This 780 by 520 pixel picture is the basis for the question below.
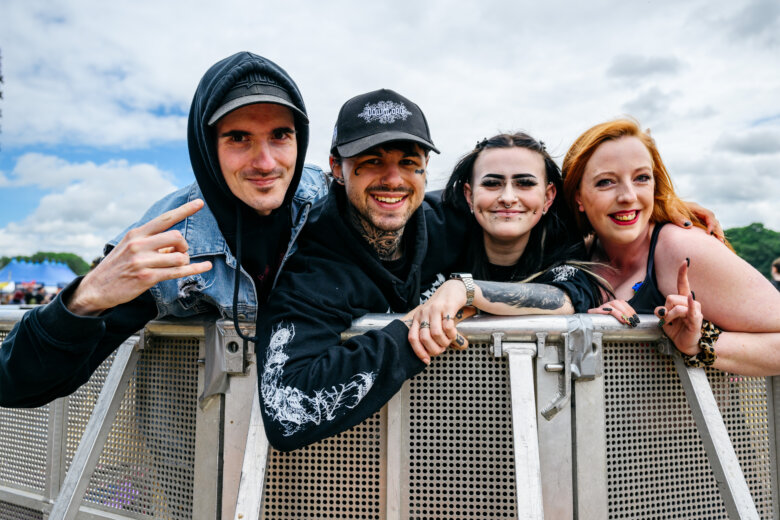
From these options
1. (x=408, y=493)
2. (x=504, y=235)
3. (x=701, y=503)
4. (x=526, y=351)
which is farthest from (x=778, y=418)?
(x=408, y=493)

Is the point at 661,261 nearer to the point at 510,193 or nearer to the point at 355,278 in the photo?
the point at 510,193

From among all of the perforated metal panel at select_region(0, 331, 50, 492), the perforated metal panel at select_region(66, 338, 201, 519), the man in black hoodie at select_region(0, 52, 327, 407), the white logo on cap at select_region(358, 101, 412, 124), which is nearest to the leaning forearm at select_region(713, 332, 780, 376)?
the white logo on cap at select_region(358, 101, 412, 124)

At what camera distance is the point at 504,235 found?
3.32 meters

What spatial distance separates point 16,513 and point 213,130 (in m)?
2.71

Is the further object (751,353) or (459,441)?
(751,353)

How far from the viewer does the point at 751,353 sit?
8.34ft

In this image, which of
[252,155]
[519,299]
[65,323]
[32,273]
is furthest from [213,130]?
[32,273]

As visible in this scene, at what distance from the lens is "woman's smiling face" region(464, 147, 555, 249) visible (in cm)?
332

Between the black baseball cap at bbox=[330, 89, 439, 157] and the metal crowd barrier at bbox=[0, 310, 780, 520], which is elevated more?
the black baseball cap at bbox=[330, 89, 439, 157]

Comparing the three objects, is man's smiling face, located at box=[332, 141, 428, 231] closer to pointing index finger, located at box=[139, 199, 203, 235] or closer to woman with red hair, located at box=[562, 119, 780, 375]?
pointing index finger, located at box=[139, 199, 203, 235]

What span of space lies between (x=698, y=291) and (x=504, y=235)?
1.10 metres

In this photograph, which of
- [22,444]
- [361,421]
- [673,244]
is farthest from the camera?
[22,444]

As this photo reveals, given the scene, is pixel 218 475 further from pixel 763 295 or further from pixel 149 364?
pixel 763 295

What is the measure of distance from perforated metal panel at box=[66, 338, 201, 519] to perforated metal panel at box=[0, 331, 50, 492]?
0.49 meters
